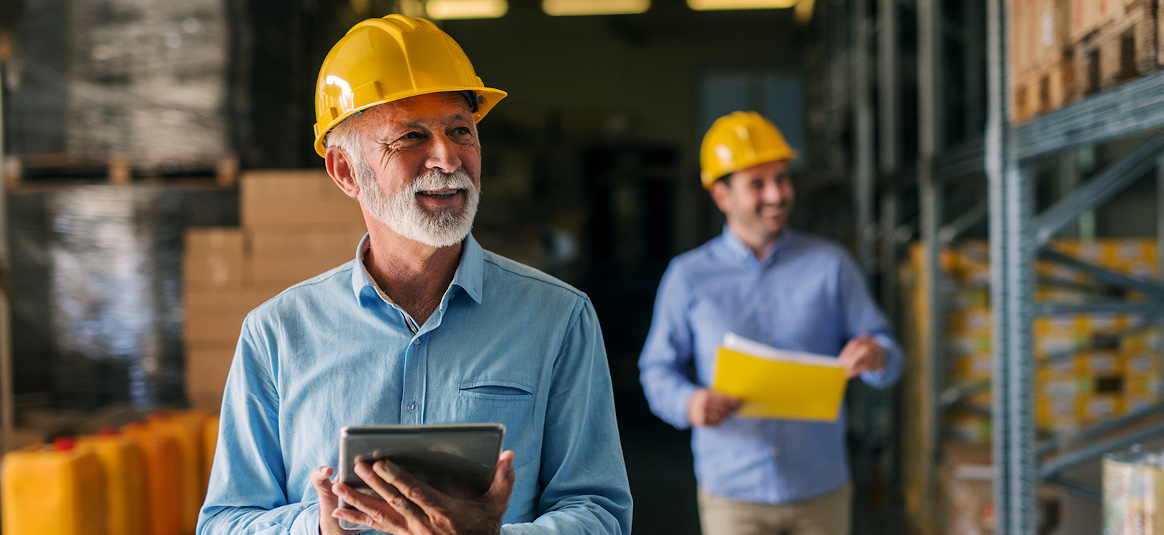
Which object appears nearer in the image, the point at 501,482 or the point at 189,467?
the point at 501,482

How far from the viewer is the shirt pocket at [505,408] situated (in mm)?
1489

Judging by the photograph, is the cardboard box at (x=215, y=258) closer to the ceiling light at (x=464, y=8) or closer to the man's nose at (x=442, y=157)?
the man's nose at (x=442, y=157)

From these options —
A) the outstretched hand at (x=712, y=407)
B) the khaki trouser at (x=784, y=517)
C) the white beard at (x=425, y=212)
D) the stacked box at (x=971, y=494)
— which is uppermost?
the white beard at (x=425, y=212)

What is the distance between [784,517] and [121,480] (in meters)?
2.46

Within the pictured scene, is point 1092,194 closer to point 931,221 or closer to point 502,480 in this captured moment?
point 931,221

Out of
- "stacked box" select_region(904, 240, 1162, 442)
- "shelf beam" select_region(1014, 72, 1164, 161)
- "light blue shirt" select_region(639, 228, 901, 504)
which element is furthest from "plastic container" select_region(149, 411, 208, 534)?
"stacked box" select_region(904, 240, 1162, 442)

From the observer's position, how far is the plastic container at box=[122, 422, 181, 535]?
3416mm

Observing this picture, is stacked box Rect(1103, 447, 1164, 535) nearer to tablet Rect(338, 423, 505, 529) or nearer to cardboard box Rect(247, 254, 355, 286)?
tablet Rect(338, 423, 505, 529)

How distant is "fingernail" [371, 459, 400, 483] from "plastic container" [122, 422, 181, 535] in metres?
2.64

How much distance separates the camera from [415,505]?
127 cm

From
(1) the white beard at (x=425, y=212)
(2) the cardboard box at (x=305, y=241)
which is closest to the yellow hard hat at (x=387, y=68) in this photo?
(1) the white beard at (x=425, y=212)

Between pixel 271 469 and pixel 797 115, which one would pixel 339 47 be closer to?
pixel 271 469

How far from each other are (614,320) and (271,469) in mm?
9295

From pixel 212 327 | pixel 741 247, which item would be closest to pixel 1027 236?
pixel 741 247
